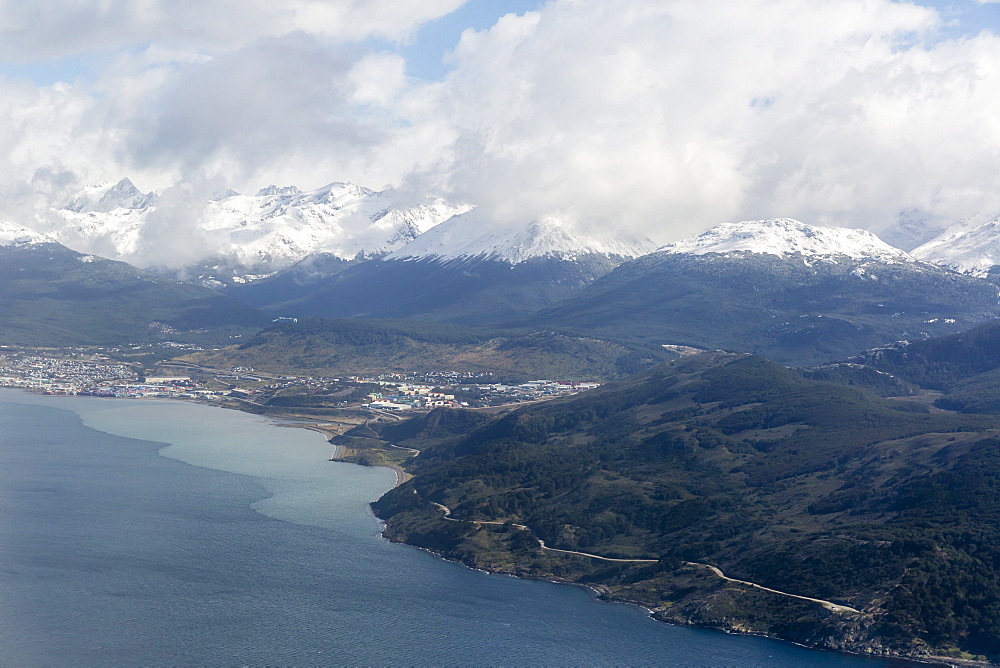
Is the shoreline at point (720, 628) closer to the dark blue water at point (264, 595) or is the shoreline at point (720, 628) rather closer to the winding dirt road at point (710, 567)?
the dark blue water at point (264, 595)

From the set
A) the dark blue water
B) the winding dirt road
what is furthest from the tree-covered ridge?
the dark blue water

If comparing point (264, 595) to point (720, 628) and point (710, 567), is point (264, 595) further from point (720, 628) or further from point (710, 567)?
point (710, 567)

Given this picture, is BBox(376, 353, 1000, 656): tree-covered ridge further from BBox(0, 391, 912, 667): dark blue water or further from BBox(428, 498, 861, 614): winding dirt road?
BBox(0, 391, 912, 667): dark blue water

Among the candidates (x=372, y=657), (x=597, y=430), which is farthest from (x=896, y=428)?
(x=372, y=657)

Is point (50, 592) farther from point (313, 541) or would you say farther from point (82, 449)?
Result: point (82, 449)

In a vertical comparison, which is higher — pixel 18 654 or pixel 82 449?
pixel 82 449

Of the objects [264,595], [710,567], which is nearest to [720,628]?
[710,567]

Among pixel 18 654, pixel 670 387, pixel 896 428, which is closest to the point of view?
pixel 18 654
